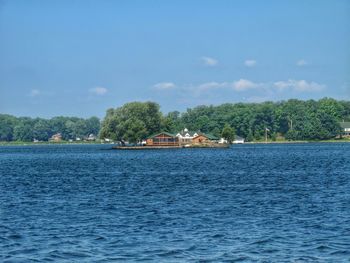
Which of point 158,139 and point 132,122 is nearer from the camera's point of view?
point 132,122

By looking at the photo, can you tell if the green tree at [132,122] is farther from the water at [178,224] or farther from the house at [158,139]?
the water at [178,224]

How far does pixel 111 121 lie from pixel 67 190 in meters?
133

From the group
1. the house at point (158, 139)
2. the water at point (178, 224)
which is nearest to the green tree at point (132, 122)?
the house at point (158, 139)

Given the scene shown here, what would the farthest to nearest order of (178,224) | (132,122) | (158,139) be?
1. (158,139)
2. (132,122)
3. (178,224)

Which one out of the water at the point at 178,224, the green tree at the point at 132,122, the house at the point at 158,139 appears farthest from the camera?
the house at the point at 158,139

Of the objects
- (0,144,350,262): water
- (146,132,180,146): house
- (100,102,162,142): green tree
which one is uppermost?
(100,102,162,142): green tree

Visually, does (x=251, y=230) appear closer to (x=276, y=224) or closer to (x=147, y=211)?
(x=276, y=224)

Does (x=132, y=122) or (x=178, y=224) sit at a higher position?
(x=132, y=122)

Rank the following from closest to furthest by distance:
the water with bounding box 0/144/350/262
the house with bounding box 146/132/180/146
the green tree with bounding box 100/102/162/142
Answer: the water with bounding box 0/144/350/262 → the green tree with bounding box 100/102/162/142 → the house with bounding box 146/132/180/146

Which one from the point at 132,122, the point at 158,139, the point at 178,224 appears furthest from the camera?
the point at 158,139

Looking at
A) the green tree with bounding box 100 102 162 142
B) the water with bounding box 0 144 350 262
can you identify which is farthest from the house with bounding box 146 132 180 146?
the water with bounding box 0 144 350 262

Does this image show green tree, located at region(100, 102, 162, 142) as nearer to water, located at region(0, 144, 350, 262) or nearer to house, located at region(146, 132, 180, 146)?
house, located at region(146, 132, 180, 146)

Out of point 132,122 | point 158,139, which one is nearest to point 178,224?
point 132,122

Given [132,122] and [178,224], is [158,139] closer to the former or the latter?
[132,122]
